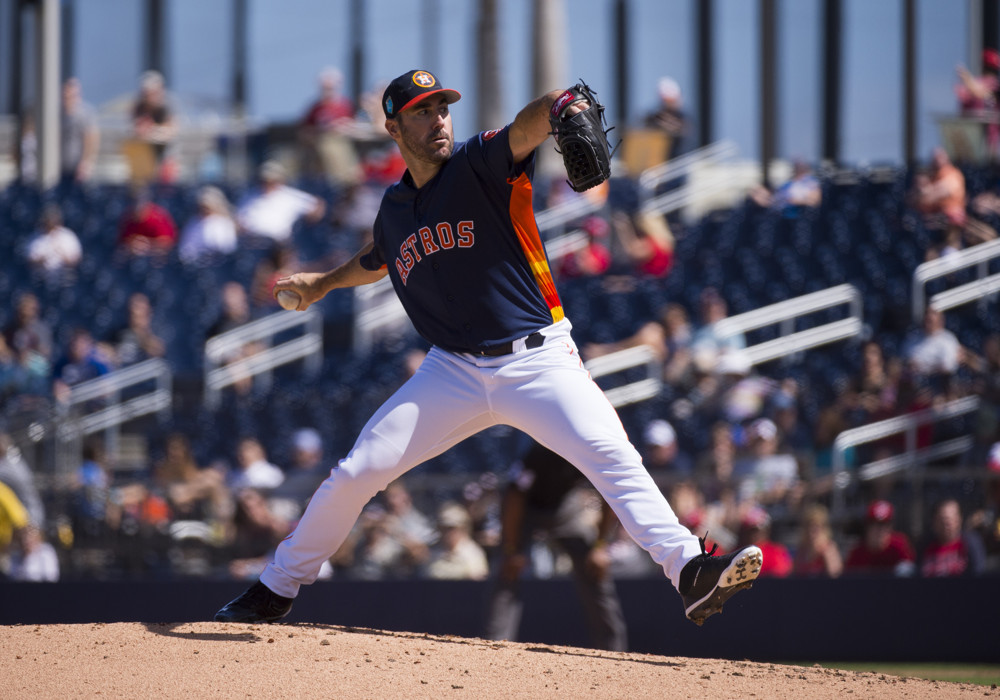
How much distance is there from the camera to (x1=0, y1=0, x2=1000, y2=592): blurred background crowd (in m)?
7.90

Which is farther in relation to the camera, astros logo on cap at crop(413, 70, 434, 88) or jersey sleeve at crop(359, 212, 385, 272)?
jersey sleeve at crop(359, 212, 385, 272)

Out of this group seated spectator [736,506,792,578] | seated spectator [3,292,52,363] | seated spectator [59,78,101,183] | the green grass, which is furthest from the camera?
seated spectator [59,78,101,183]

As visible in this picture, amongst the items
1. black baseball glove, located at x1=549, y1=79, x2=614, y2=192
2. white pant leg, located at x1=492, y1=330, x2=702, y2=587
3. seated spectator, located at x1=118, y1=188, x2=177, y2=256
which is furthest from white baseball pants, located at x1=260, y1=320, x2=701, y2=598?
seated spectator, located at x1=118, y1=188, x2=177, y2=256

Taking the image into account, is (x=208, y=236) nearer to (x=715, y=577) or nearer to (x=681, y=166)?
(x=681, y=166)

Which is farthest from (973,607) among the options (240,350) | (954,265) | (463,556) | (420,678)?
(240,350)

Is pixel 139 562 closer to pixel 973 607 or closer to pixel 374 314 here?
pixel 374 314

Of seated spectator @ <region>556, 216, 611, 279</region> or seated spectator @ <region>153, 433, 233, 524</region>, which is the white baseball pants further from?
seated spectator @ <region>556, 216, 611, 279</region>

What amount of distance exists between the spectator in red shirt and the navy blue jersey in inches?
168

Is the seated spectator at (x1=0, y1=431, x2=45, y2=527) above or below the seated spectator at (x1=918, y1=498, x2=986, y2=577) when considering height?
above

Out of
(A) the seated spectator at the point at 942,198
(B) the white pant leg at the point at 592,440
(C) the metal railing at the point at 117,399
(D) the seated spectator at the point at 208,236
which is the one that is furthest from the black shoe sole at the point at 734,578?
(D) the seated spectator at the point at 208,236

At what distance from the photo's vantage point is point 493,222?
419 centimetres

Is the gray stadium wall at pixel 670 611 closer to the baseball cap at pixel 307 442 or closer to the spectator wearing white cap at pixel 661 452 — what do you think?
the spectator wearing white cap at pixel 661 452

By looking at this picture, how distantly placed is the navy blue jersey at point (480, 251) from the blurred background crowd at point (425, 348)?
91.4 inches

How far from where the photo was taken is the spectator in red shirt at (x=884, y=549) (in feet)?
25.5
